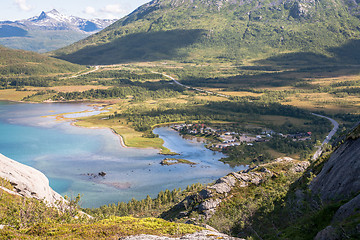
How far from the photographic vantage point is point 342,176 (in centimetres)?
4131

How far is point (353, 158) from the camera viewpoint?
4084cm

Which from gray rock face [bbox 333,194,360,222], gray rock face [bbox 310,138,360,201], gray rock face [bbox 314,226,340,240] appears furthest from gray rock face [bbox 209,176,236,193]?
gray rock face [bbox 314,226,340,240]

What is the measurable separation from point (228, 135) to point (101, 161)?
206ft

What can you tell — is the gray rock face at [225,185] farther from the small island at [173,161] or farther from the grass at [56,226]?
the small island at [173,161]

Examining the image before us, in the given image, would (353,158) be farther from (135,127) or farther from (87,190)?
(135,127)

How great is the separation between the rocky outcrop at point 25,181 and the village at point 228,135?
303 ft

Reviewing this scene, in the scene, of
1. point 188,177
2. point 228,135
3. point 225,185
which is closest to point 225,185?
point 225,185

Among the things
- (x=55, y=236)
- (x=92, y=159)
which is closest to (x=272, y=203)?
(x=55, y=236)

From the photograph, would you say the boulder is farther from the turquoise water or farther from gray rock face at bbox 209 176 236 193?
the turquoise water

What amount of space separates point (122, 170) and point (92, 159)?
17.5 metres

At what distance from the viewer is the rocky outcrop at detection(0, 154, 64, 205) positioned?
5341cm

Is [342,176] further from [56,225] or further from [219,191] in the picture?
[56,225]

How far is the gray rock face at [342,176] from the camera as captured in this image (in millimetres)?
38688

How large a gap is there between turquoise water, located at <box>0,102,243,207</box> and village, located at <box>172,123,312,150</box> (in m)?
7.39
